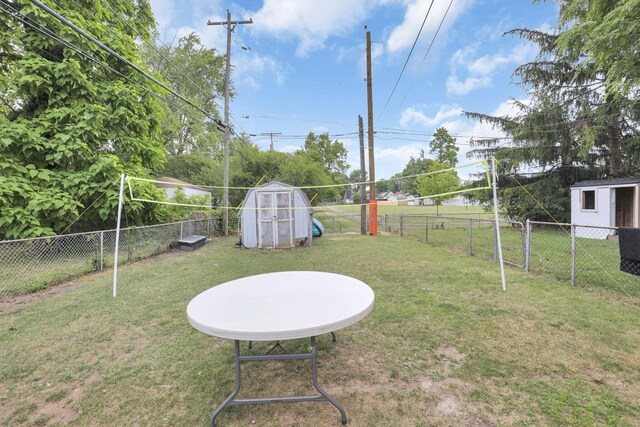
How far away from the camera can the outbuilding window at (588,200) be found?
1032cm

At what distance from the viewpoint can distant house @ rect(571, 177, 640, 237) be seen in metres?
9.20

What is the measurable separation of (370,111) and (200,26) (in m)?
8.09

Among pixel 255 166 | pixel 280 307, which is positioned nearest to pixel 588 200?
pixel 280 307

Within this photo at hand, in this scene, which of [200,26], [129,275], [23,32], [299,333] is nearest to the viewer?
[299,333]

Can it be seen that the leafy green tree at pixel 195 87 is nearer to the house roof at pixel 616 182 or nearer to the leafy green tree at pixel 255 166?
the leafy green tree at pixel 255 166

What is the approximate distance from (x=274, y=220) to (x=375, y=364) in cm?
727

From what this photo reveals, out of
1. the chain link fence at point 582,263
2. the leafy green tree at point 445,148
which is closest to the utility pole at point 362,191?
the chain link fence at point 582,263

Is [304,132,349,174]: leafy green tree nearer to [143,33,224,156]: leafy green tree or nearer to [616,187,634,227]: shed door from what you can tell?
[143,33,224,156]: leafy green tree

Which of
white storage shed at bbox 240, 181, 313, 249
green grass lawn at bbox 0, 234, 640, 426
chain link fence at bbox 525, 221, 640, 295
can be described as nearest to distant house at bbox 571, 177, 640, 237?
chain link fence at bbox 525, 221, 640, 295

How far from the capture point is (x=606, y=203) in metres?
9.59

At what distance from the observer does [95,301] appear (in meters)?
4.18

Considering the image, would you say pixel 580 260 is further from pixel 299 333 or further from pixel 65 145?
pixel 65 145

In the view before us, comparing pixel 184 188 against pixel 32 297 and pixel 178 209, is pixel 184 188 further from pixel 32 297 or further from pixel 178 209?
pixel 32 297

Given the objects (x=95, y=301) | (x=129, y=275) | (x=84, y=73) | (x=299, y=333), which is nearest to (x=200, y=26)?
(x=84, y=73)
